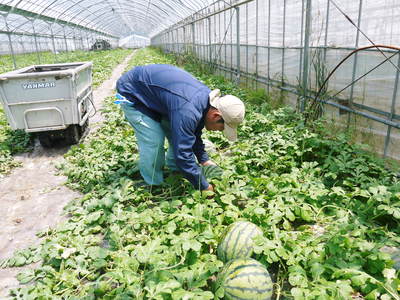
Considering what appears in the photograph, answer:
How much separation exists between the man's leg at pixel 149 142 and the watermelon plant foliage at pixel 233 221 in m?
0.18

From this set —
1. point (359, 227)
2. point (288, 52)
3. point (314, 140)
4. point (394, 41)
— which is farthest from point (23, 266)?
point (288, 52)

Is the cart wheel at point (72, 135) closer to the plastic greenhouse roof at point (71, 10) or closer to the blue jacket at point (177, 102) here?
the blue jacket at point (177, 102)

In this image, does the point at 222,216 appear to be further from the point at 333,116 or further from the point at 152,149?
the point at 333,116

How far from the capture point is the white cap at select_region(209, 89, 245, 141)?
3049 mm

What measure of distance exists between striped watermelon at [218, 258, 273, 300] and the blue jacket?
116 centimetres

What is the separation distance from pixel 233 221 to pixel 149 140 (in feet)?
4.44

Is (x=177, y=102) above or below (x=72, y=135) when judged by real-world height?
above

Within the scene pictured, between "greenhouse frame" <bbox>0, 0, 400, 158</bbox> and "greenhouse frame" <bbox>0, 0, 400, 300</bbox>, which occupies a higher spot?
"greenhouse frame" <bbox>0, 0, 400, 158</bbox>

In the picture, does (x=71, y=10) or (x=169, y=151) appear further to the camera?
(x=71, y=10)

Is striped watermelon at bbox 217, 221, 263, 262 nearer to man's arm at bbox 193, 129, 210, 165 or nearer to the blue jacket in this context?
the blue jacket

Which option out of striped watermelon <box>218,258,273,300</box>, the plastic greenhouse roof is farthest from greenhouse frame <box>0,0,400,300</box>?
the plastic greenhouse roof

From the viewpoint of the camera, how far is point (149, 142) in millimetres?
3844

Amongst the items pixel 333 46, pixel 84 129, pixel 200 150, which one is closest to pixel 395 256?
pixel 200 150

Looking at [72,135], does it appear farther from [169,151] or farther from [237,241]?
[237,241]
